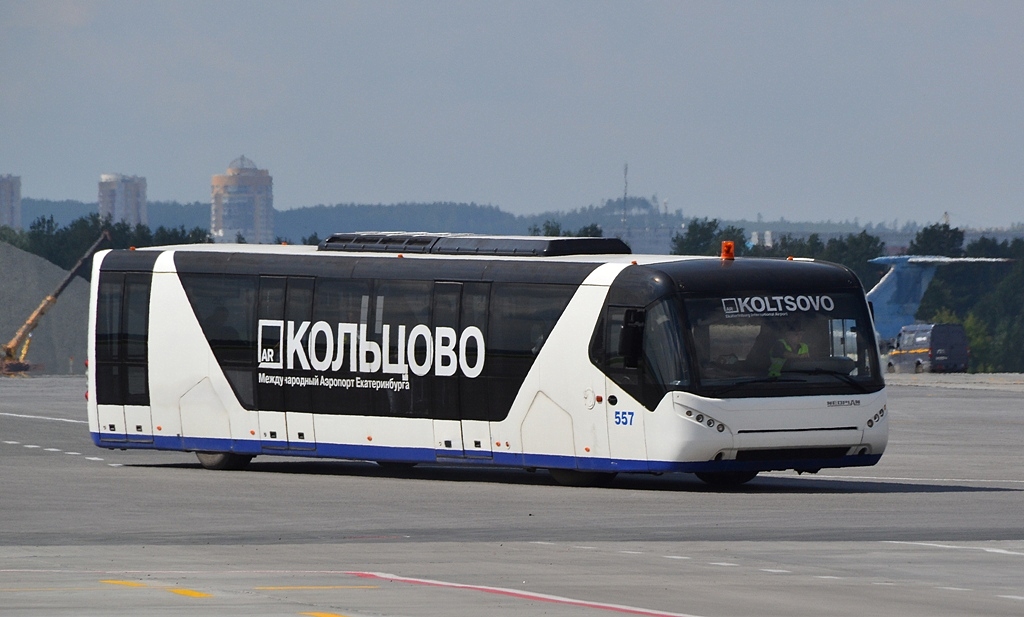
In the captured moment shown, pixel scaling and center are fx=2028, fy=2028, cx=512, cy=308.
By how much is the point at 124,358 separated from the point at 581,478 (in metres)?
7.41

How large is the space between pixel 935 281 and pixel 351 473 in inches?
6515

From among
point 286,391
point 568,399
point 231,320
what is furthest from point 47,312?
point 568,399

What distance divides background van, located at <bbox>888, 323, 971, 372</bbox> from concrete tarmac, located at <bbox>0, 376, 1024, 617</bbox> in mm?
68084

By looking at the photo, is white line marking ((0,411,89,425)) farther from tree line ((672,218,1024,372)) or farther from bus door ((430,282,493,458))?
tree line ((672,218,1024,372))

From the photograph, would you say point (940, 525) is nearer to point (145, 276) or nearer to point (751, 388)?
point (751, 388)

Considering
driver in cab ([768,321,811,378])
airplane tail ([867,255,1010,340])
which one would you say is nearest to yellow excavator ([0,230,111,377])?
airplane tail ([867,255,1010,340])

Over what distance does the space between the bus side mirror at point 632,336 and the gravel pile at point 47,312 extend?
356 ft

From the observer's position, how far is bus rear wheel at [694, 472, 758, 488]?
24938 millimetres

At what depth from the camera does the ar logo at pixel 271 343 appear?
27.1m

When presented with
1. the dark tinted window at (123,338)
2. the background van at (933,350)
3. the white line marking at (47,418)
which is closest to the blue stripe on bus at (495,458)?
the dark tinted window at (123,338)

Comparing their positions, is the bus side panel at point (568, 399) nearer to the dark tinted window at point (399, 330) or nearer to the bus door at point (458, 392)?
the bus door at point (458, 392)

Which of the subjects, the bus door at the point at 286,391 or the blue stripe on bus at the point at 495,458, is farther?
the bus door at the point at 286,391

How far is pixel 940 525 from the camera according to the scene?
62.5ft

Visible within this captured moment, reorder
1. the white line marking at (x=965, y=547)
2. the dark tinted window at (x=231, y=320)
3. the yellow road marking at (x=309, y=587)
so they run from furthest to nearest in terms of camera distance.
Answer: the dark tinted window at (x=231, y=320), the white line marking at (x=965, y=547), the yellow road marking at (x=309, y=587)
